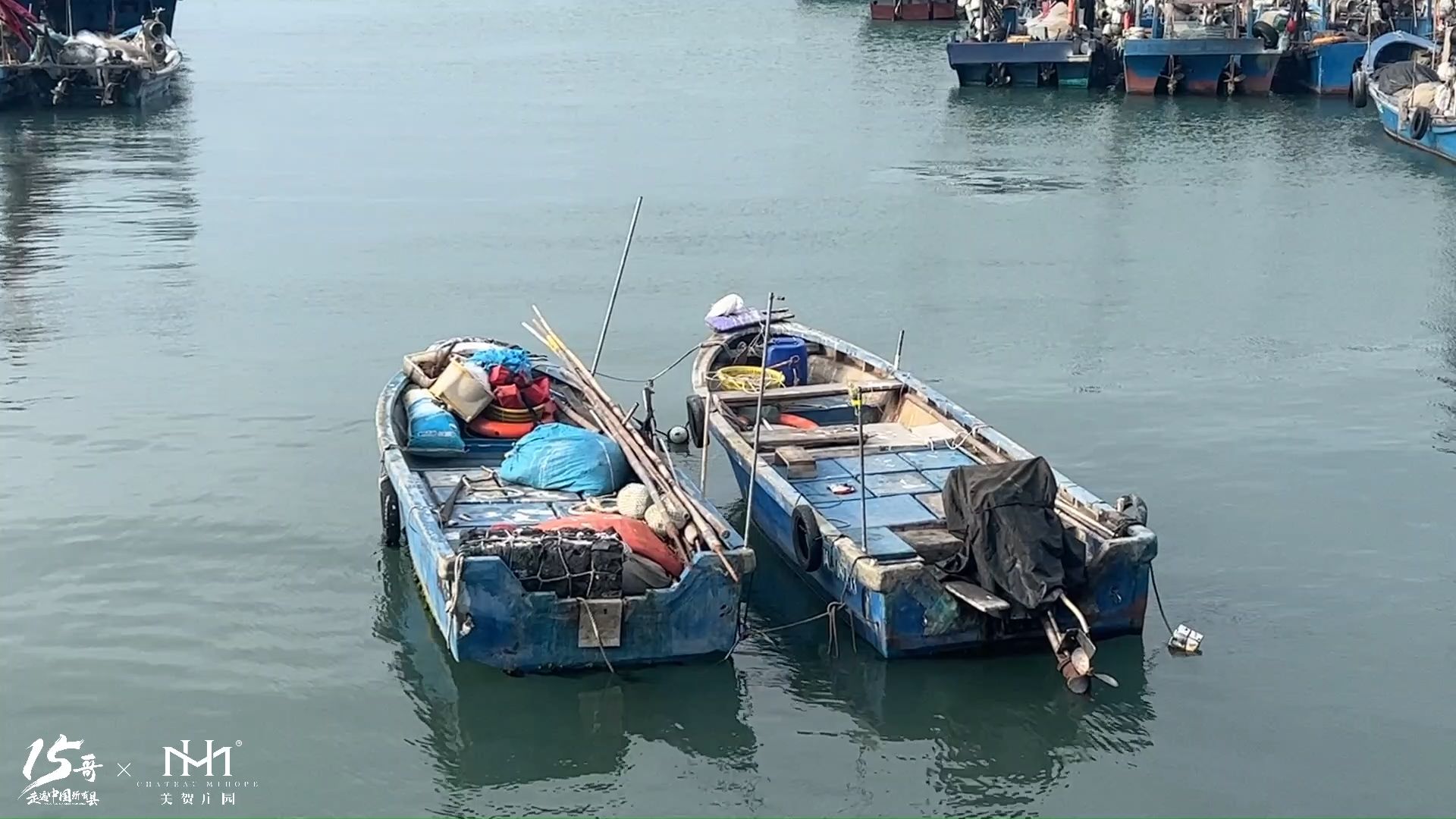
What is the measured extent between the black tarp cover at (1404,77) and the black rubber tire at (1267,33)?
6.04 m

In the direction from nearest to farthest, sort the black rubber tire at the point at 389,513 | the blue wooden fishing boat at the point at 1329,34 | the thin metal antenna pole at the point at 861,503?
the thin metal antenna pole at the point at 861,503 → the black rubber tire at the point at 389,513 → the blue wooden fishing boat at the point at 1329,34

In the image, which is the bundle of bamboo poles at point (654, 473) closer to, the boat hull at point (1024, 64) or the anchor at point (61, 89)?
the anchor at point (61, 89)

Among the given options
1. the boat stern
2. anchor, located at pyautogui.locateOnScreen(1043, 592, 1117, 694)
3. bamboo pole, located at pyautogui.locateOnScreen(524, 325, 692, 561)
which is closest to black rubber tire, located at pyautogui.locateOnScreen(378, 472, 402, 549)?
bamboo pole, located at pyautogui.locateOnScreen(524, 325, 692, 561)

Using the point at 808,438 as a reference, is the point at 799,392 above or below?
above

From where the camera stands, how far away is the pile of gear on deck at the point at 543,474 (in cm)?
1156

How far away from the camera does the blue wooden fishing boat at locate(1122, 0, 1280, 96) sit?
1802 inches

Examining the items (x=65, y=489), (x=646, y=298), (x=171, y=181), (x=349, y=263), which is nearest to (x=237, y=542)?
(x=65, y=489)

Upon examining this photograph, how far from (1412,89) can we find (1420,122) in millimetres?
1922

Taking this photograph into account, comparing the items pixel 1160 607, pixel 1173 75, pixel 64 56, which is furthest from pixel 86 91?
pixel 1160 607

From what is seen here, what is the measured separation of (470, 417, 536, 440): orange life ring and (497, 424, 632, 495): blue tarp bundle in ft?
2.98
